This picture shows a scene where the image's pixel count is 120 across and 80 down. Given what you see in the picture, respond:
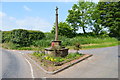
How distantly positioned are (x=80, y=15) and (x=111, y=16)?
8.26 metres

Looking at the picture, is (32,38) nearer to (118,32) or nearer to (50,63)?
(50,63)

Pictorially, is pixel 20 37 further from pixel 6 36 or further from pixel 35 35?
pixel 35 35

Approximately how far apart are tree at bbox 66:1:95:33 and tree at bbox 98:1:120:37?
10.5 feet

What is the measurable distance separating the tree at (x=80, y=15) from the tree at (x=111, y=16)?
3.20m

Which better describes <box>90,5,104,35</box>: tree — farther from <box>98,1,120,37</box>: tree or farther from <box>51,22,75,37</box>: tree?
<box>51,22,75,37</box>: tree

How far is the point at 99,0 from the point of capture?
42344 millimetres

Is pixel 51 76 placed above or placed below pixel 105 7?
below

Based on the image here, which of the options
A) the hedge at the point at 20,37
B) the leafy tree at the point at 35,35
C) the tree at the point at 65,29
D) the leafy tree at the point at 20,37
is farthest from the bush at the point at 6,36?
the tree at the point at 65,29

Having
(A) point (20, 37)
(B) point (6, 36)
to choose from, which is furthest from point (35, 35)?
(B) point (6, 36)

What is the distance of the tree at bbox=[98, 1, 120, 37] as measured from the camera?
35.5m

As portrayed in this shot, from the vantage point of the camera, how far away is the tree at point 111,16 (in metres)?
35.5

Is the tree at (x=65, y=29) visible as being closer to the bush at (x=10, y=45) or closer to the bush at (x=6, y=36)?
the bush at (x=6, y=36)

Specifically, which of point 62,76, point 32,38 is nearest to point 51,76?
point 62,76

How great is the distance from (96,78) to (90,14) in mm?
32295
